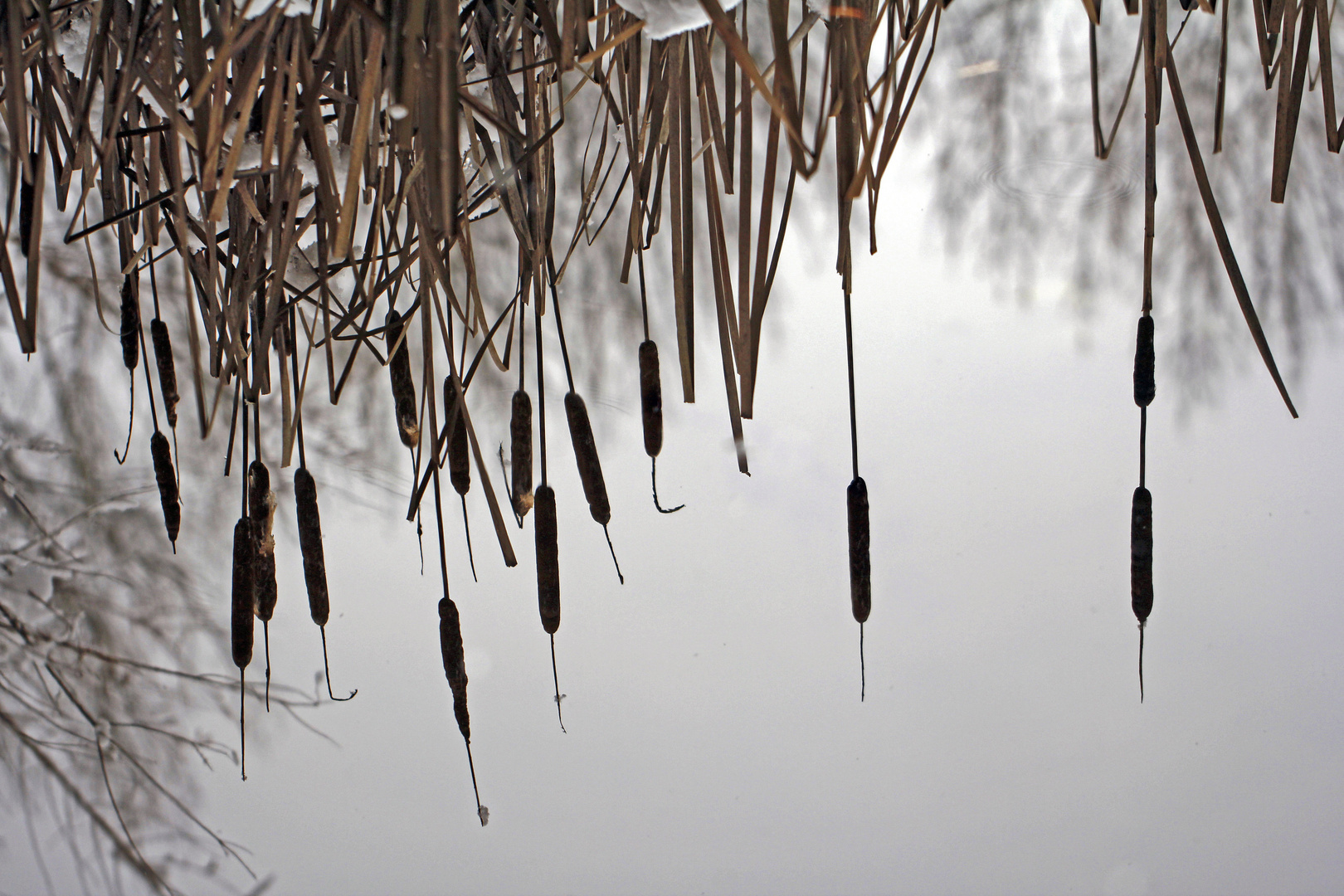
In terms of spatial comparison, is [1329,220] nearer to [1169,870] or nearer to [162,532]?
[1169,870]

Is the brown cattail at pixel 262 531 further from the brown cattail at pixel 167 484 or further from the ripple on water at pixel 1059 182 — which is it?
the ripple on water at pixel 1059 182

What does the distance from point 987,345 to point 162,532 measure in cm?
83

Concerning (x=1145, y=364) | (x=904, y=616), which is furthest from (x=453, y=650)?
(x=904, y=616)

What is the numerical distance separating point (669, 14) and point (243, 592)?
8.2 inches

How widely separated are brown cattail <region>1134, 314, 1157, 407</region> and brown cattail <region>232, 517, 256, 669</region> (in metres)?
0.24

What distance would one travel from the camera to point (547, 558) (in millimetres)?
271

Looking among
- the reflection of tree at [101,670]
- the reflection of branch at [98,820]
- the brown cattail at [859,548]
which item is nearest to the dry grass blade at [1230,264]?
the brown cattail at [859,548]

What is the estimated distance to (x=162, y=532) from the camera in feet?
3.00

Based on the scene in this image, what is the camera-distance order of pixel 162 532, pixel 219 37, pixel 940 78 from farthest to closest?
1. pixel 162 532
2. pixel 940 78
3. pixel 219 37

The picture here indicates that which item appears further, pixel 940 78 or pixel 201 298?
pixel 940 78

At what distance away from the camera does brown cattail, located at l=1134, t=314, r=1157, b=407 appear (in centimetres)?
21

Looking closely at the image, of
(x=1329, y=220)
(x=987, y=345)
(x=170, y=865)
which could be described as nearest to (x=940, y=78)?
(x=987, y=345)

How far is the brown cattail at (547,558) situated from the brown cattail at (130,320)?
0.49ft

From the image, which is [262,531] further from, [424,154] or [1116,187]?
[1116,187]
